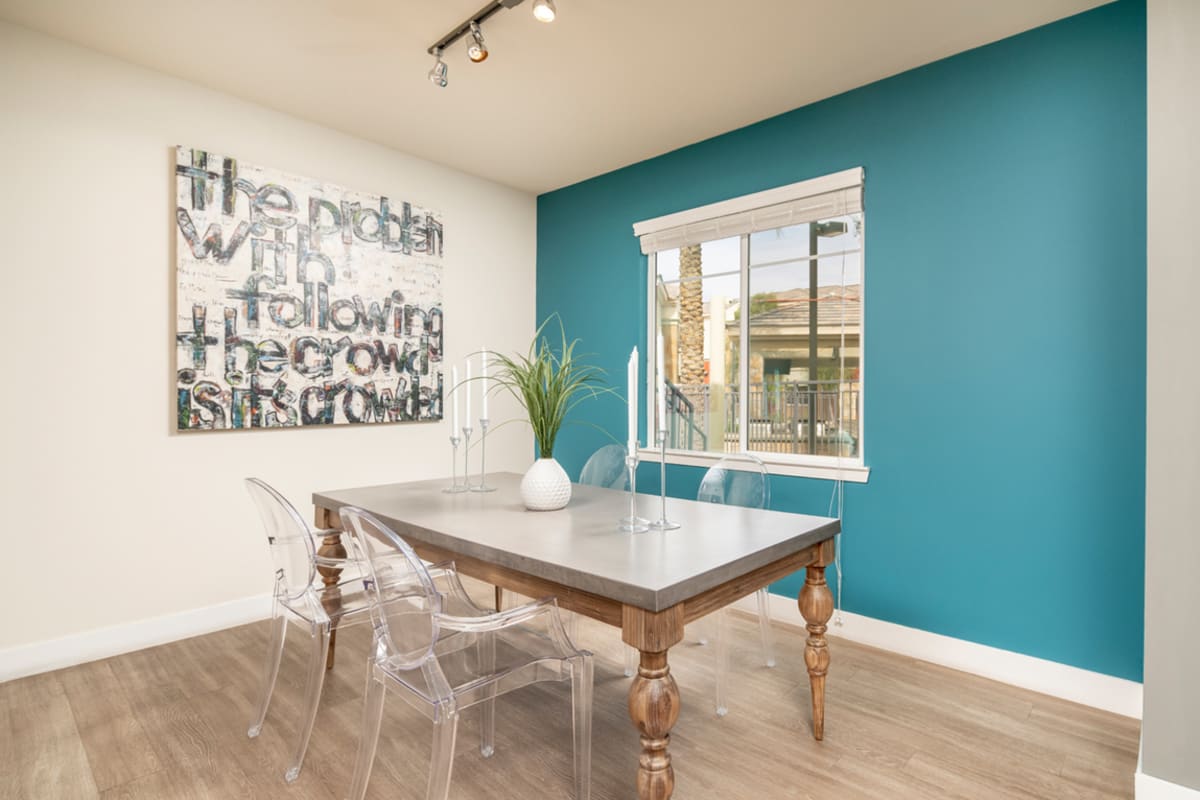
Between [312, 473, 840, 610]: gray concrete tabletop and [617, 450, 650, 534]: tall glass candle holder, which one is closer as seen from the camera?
[312, 473, 840, 610]: gray concrete tabletop

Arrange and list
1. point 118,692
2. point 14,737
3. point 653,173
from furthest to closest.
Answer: point 653,173, point 118,692, point 14,737

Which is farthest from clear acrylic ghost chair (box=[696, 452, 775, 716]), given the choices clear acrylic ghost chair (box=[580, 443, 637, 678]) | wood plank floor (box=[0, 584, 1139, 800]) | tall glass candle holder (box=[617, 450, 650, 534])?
tall glass candle holder (box=[617, 450, 650, 534])

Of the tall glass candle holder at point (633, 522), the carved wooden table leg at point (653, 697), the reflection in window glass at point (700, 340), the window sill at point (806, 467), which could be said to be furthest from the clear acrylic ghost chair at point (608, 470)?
the carved wooden table leg at point (653, 697)

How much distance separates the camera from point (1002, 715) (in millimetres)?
2162

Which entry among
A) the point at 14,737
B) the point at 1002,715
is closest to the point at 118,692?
the point at 14,737

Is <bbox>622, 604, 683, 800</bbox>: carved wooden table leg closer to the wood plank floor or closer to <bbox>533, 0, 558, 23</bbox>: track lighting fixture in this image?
the wood plank floor

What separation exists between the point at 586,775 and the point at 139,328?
2715 mm

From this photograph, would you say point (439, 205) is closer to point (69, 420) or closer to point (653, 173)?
point (653, 173)

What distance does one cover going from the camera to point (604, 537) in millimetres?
1784

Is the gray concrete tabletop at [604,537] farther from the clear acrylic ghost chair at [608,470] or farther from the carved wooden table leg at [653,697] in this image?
the clear acrylic ghost chair at [608,470]

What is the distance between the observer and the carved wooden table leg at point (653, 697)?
1338 millimetres

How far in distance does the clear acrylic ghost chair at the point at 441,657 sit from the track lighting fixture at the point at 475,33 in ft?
5.99

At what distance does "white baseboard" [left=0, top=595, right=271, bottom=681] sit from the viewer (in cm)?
244

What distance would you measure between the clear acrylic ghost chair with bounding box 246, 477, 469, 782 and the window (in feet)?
5.40
